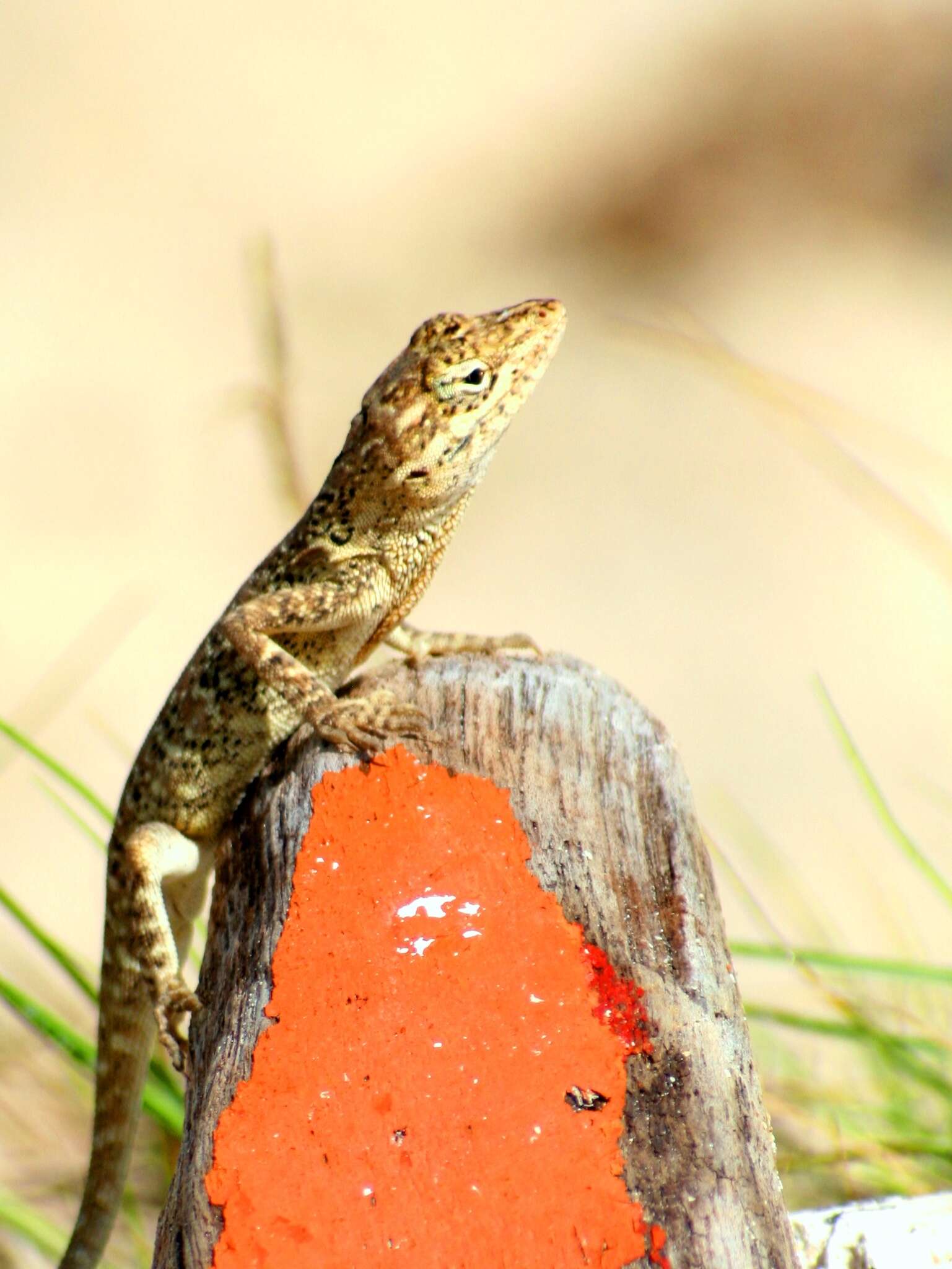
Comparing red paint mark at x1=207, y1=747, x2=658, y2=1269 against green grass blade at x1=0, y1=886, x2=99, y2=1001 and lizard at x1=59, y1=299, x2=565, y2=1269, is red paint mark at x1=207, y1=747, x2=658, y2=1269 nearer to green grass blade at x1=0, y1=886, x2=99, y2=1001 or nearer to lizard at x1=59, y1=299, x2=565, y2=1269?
lizard at x1=59, y1=299, x2=565, y2=1269

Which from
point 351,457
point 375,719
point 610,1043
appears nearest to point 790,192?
point 351,457

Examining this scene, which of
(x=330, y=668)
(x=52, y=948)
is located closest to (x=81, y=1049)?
(x=52, y=948)

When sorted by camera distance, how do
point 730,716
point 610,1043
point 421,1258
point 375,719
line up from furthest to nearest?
point 730,716 < point 375,719 < point 610,1043 < point 421,1258

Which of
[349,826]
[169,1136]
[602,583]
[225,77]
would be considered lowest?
[169,1136]

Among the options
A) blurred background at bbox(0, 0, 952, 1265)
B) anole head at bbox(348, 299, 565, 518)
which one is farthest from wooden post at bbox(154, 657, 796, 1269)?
blurred background at bbox(0, 0, 952, 1265)

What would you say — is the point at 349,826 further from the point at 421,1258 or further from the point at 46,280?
the point at 46,280
